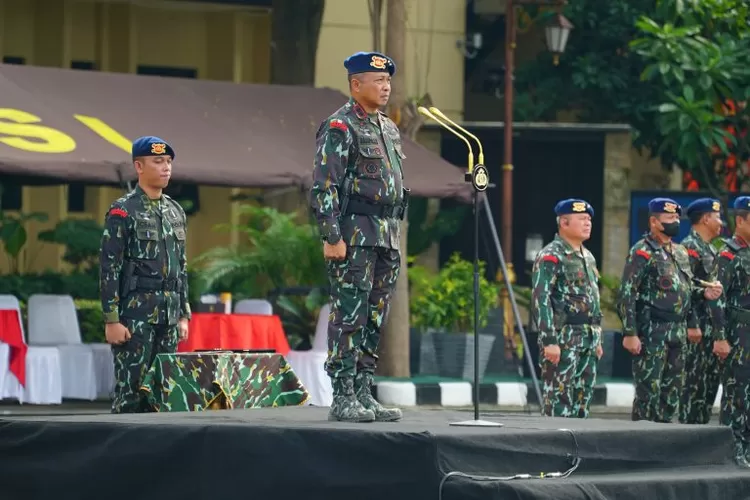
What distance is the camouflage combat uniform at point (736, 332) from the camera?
1374cm

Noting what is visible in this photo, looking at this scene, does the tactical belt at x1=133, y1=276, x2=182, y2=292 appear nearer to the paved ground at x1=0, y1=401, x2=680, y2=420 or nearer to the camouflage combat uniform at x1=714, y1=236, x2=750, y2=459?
the paved ground at x1=0, y1=401, x2=680, y2=420

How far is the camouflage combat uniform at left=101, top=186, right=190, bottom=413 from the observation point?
1180 centimetres

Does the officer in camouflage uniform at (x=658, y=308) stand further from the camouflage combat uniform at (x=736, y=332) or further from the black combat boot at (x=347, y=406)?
the black combat boot at (x=347, y=406)

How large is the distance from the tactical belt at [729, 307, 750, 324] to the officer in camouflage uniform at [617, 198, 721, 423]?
183mm

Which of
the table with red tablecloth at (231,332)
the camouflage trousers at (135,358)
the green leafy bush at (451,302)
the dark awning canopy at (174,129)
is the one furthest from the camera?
the green leafy bush at (451,302)

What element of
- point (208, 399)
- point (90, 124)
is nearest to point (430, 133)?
point (90, 124)

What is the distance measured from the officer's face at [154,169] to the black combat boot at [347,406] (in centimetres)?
277

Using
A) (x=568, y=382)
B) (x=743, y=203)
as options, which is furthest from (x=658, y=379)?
(x=743, y=203)

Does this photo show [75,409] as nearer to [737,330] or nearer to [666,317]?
[666,317]

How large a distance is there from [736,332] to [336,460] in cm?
586

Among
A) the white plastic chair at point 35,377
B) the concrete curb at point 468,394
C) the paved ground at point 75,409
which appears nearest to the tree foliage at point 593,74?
the concrete curb at point 468,394

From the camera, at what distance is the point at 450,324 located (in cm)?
2084

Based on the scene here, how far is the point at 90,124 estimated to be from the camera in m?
17.5

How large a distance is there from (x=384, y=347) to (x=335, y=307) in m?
10.3
